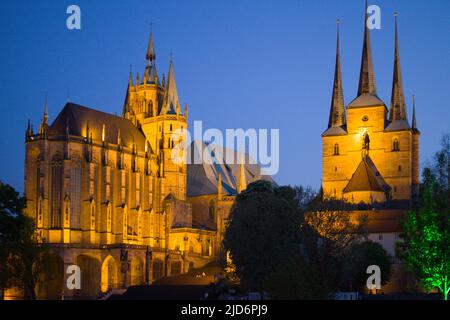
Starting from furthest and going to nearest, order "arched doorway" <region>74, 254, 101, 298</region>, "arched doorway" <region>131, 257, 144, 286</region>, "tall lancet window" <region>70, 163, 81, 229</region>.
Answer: "arched doorway" <region>131, 257, 144, 286</region>, "tall lancet window" <region>70, 163, 81, 229</region>, "arched doorway" <region>74, 254, 101, 298</region>

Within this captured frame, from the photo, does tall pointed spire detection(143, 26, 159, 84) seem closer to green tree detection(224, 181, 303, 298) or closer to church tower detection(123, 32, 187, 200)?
church tower detection(123, 32, 187, 200)

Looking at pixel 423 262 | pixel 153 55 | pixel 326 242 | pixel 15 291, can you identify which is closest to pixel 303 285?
pixel 423 262

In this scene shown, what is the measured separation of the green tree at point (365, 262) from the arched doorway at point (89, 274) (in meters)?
27.8

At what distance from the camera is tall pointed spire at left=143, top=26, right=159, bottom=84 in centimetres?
11119

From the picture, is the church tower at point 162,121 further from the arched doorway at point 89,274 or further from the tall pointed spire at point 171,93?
the arched doorway at point 89,274

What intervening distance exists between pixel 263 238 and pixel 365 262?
499 inches

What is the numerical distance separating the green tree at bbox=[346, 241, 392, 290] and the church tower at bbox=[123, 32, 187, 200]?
3429cm

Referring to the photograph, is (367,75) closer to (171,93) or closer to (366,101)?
(366,101)

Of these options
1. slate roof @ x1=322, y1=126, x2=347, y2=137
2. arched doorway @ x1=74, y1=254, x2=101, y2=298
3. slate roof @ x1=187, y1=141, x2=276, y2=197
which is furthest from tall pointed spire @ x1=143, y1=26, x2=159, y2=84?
arched doorway @ x1=74, y1=254, x2=101, y2=298

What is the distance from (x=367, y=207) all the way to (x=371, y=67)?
21627 millimetres

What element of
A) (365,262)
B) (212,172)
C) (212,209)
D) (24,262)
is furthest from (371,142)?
(24,262)

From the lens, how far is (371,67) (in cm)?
10681

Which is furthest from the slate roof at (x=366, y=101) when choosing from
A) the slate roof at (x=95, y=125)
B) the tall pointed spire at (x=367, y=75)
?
the slate roof at (x=95, y=125)
